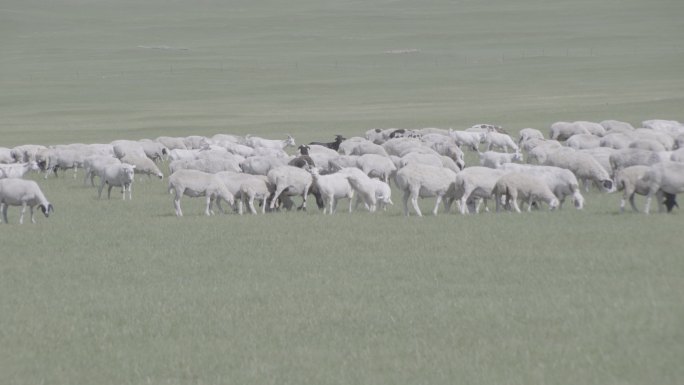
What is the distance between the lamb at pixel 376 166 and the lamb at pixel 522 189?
558 cm

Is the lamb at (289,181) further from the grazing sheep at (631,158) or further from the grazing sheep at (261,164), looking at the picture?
the grazing sheep at (631,158)

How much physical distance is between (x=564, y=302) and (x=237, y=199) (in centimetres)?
1093

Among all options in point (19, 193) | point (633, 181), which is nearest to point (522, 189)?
point (633, 181)

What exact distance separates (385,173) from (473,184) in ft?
18.0

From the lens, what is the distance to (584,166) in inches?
904

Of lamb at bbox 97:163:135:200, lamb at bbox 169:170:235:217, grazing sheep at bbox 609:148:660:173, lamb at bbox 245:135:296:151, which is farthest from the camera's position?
lamb at bbox 245:135:296:151

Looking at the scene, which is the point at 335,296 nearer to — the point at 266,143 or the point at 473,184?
the point at 473,184

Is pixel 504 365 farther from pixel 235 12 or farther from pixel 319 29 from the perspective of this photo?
pixel 235 12

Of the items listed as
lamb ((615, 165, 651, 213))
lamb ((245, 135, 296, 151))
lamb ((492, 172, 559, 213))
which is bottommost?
lamb ((245, 135, 296, 151))

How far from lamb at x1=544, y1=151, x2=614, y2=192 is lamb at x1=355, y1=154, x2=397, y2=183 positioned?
12.3 ft

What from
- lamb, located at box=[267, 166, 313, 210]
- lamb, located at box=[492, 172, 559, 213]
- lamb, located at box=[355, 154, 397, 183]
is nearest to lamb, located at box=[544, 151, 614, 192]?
lamb, located at box=[492, 172, 559, 213]

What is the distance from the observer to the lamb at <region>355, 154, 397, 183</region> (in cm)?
2508

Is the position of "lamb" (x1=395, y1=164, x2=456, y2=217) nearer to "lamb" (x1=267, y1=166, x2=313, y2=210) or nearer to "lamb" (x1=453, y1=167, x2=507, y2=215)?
"lamb" (x1=453, y1=167, x2=507, y2=215)

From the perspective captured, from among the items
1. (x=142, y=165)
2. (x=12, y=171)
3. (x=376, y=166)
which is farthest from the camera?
(x=142, y=165)
